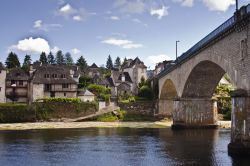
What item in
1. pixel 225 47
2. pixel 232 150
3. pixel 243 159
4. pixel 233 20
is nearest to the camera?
pixel 243 159

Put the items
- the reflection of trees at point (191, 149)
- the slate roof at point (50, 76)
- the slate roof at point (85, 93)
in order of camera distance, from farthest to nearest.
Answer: the slate roof at point (85, 93) → the slate roof at point (50, 76) → the reflection of trees at point (191, 149)

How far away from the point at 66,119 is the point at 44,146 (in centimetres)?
3524

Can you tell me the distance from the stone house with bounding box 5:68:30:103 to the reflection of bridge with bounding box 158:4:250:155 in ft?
101

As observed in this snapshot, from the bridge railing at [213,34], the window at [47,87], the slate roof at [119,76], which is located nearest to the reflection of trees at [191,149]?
the bridge railing at [213,34]

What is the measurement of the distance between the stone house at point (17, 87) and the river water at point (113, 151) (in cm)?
4158

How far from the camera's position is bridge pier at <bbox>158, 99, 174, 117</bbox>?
80.2 meters

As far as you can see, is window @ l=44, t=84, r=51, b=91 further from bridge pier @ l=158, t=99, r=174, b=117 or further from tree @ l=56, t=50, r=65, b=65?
tree @ l=56, t=50, r=65, b=65

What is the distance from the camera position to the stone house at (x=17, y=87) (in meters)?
82.6

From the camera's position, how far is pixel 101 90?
9194 centimetres

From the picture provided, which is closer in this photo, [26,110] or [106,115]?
[26,110]

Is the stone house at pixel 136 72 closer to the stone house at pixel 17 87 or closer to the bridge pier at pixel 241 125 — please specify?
the stone house at pixel 17 87

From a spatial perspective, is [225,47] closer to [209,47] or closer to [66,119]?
[209,47]

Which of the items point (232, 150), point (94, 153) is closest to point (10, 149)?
point (94, 153)

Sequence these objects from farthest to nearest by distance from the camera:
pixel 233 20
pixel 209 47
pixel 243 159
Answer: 1. pixel 209 47
2. pixel 233 20
3. pixel 243 159
